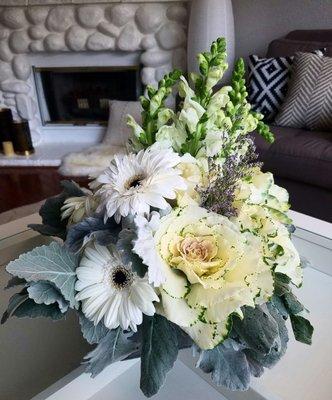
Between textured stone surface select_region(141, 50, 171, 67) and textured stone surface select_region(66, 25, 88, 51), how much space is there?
1.43ft

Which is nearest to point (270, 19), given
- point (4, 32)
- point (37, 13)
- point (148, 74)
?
point (148, 74)

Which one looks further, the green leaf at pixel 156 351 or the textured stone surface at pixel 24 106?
the textured stone surface at pixel 24 106

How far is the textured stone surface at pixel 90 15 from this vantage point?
2.59 m

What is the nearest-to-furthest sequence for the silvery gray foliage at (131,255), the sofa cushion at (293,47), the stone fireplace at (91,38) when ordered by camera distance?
1. the silvery gray foliage at (131,255)
2. the sofa cushion at (293,47)
3. the stone fireplace at (91,38)

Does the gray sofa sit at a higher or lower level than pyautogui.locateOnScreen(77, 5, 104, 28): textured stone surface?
lower

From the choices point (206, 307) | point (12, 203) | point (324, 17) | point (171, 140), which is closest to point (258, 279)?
point (206, 307)

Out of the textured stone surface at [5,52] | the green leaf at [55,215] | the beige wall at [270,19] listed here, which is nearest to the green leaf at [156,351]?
the green leaf at [55,215]

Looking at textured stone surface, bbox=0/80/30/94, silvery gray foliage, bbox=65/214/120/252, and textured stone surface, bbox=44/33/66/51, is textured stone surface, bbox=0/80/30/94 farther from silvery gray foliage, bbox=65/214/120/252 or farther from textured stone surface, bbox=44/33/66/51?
silvery gray foliage, bbox=65/214/120/252

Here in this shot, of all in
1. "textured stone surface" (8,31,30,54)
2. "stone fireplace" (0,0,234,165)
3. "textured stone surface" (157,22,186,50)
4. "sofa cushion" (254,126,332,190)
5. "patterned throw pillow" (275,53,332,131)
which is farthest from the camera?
"textured stone surface" (8,31,30,54)

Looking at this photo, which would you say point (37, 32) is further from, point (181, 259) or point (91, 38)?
point (181, 259)

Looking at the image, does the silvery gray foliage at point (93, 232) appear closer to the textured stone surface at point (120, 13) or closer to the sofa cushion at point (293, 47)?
the sofa cushion at point (293, 47)

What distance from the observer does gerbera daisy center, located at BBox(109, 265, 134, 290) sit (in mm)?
427

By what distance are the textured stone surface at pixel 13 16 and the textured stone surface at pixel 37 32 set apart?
0.07 metres

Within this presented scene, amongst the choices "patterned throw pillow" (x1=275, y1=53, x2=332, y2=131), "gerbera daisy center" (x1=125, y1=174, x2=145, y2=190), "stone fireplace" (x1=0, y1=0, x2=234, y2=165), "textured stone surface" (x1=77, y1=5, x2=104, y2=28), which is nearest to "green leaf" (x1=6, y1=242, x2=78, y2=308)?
"gerbera daisy center" (x1=125, y1=174, x2=145, y2=190)
